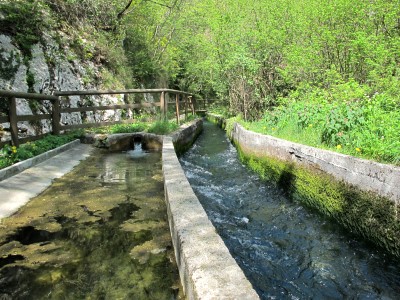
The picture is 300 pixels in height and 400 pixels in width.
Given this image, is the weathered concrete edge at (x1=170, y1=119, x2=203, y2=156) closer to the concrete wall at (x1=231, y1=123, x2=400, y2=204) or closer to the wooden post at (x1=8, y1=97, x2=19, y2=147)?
the concrete wall at (x1=231, y1=123, x2=400, y2=204)

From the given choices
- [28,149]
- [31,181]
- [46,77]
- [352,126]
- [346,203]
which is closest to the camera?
[346,203]

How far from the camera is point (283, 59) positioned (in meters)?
11.0

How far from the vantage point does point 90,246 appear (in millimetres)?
2832

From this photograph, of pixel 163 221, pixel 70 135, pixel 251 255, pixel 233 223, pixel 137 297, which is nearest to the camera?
pixel 137 297

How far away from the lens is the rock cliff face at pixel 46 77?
8141mm

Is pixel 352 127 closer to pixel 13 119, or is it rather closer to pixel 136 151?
pixel 136 151

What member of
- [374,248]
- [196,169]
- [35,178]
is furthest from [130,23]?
[374,248]

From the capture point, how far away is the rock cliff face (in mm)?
8141

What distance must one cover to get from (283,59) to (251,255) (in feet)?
29.0

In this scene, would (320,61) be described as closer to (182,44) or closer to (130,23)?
(130,23)

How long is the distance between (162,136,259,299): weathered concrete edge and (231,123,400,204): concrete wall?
1975 mm

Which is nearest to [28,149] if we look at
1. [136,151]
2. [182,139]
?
[136,151]

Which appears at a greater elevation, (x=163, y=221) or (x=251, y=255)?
(x=163, y=221)

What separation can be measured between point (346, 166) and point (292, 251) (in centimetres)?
129
